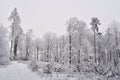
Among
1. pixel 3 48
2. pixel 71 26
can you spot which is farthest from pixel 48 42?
pixel 3 48

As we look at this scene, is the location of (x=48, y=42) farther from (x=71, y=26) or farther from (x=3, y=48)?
(x=3, y=48)

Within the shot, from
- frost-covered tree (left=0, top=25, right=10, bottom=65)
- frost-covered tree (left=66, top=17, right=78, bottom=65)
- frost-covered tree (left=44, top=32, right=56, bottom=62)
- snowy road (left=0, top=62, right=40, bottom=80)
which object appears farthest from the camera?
frost-covered tree (left=44, top=32, right=56, bottom=62)

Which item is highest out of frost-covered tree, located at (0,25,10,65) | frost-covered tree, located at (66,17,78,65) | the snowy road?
frost-covered tree, located at (66,17,78,65)

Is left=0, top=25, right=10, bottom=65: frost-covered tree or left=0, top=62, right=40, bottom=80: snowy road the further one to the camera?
left=0, top=25, right=10, bottom=65: frost-covered tree

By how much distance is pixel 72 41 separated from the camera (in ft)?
111

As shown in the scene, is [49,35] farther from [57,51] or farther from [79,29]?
[79,29]

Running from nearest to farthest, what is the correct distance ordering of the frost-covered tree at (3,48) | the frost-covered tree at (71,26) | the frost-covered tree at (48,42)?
the frost-covered tree at (3,48)
the frost-covered tree at (71,26)
the frost-covered tree at (48,42)

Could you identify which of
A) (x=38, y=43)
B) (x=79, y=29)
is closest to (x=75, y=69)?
(x=79, y=29)

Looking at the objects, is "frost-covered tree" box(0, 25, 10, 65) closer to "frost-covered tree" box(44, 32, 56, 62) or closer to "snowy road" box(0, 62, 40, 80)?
"snowy road" box(0, 62, 40, 80)

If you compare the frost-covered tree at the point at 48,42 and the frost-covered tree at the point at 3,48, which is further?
the frost-covered tree at the point at 48,42

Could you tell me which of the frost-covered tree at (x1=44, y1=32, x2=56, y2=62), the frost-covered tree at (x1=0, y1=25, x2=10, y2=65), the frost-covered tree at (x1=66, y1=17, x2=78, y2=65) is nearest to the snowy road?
the frost-covered tree at (x1=0, y1=25, x2=10, y2=65)

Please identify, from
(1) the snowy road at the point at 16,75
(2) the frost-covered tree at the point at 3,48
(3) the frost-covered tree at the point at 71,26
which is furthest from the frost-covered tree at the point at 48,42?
(1) the snowy road at the point at 16,75

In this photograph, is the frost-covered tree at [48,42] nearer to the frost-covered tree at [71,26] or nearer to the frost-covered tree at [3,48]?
the frost-covered tree at [71,26]

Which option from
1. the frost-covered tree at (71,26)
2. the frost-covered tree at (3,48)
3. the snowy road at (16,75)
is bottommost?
the snowy road at (16,75)
